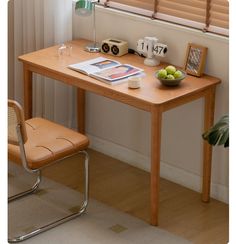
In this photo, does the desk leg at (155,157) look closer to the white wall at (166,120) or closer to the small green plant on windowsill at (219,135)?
the small green plant on windowsill at (219,135)

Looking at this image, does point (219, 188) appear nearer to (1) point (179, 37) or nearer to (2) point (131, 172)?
(2) point (131, 172)

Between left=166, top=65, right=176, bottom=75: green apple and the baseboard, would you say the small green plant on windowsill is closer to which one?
left=166, top=65, right=176, bottom=75: green apple

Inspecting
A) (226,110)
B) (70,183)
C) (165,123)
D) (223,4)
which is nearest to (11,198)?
(70,183)

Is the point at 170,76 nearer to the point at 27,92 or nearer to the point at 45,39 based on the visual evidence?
the point at 27,92

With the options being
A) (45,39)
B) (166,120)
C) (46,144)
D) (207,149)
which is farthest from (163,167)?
(45,39)

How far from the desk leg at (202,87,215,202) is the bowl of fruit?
0.66 ft

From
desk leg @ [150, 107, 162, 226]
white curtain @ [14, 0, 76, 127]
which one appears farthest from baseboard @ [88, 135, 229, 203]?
desk leg @ [150, 107, 162, 226]

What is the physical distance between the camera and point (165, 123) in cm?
429

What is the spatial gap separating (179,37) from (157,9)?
0.25 m

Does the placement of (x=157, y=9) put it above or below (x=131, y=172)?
above

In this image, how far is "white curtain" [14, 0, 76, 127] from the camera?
455cm

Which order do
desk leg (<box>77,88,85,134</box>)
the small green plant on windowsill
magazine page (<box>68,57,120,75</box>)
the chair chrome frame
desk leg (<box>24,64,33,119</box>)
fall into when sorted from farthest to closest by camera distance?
desk leg (<box>77,88,85,134</box>) < desk leg (<box>24,64,33,119</box>) < magazine page (<box>68,57,120,75</box>) < the chair chrome frame < the small green plant on windowsill

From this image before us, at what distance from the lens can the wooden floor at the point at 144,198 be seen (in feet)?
12.4

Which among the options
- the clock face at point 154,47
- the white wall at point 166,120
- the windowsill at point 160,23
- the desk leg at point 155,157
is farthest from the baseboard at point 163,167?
the windowsill at point 160,23
